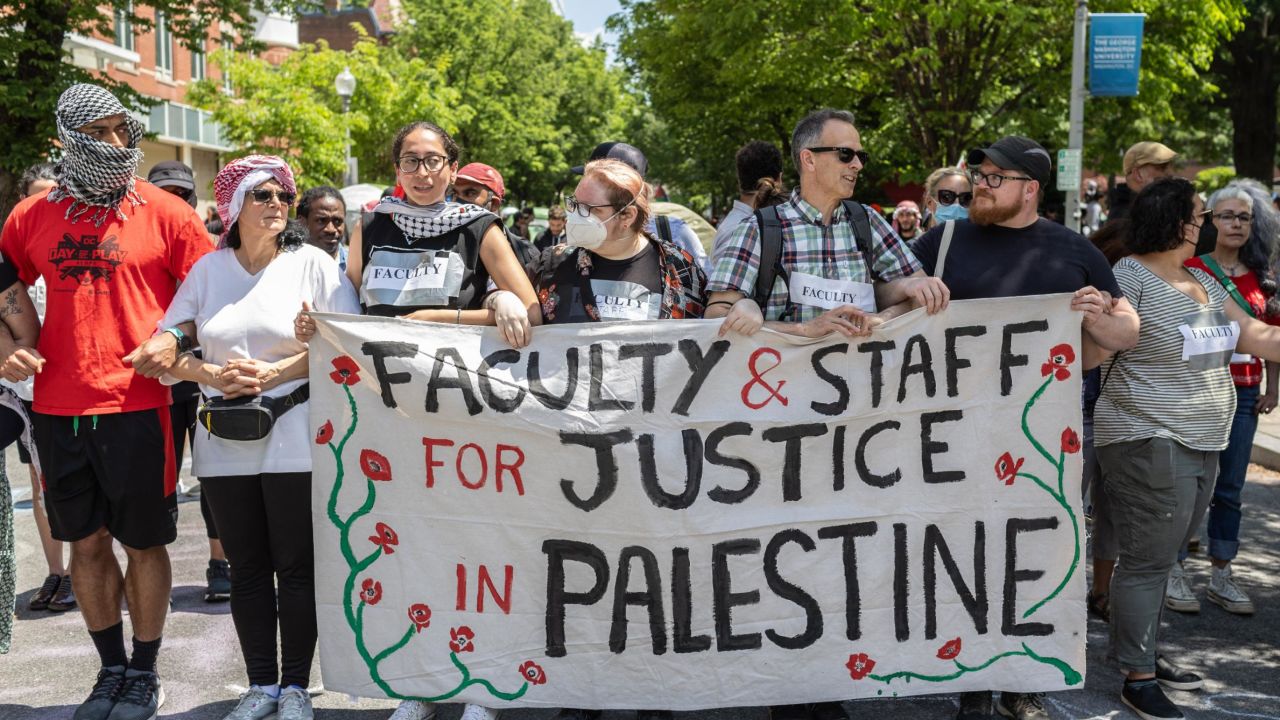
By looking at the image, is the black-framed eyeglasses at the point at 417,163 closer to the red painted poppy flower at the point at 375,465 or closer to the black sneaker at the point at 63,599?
the red painted poppy flower at the point at 375,465

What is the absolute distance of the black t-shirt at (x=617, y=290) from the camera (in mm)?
3826

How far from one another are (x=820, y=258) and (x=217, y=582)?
3.32m

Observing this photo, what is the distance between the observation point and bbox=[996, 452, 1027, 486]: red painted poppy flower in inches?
150

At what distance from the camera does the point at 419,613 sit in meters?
3.78

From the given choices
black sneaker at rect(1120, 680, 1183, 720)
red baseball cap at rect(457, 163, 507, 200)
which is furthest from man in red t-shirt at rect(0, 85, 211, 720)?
black sneaker at rect(1120, 680, 1183, 720)

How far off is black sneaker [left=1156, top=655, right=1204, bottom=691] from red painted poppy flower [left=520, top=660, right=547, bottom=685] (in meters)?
2.30

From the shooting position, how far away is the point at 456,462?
3.75 m

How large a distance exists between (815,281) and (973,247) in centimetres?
59

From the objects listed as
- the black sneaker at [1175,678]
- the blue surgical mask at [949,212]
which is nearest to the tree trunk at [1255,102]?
the blue surgical mask at [949,212]

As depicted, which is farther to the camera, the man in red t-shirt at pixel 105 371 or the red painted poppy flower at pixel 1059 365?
the man in red t-shirt at pixel 105 371

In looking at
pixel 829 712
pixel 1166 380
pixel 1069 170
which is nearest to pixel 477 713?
pixel 829 712

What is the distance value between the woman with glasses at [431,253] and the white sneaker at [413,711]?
1.30m

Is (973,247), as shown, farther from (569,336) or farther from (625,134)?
(625,134)

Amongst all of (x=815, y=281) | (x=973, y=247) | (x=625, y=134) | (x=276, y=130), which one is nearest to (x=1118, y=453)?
(x=973, y=247)
